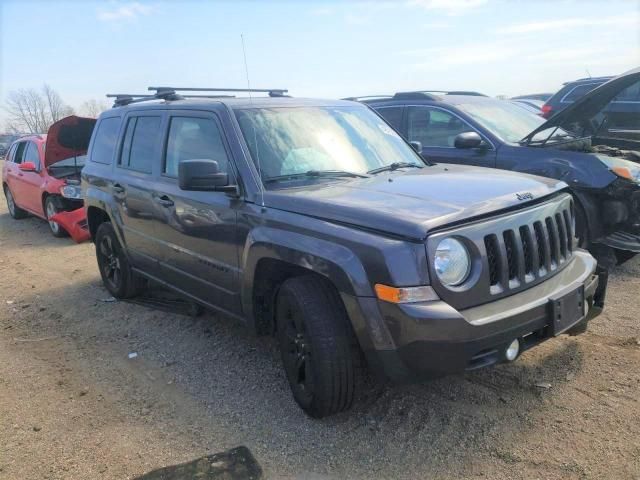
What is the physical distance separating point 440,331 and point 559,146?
13.6ft

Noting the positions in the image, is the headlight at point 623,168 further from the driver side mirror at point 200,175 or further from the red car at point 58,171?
the red car at point 58,171

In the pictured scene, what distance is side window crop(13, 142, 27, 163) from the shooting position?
1092 centimetres

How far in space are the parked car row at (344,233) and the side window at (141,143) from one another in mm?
23

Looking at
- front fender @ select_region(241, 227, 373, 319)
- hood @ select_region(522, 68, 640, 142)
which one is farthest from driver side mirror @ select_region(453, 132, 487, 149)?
front fender @ select_region(241, 227, 373, 319)

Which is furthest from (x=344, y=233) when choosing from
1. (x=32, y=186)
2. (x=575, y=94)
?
(x=575, y=94)

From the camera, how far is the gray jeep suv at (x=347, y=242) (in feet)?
9.00

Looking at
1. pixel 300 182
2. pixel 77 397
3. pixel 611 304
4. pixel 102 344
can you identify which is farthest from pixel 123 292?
pixel 611 304

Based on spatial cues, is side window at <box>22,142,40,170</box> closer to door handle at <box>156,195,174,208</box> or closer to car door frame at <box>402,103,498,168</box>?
door handle at <box>156,195,174,208</box>

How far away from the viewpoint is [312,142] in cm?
390

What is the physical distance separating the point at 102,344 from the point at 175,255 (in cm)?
106

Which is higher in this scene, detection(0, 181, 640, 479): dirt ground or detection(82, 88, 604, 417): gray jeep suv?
detection(82, 88, 604, 417): gray jeep suv

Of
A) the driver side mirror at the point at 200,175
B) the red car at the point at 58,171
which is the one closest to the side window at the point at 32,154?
the red car at the point at 58,171

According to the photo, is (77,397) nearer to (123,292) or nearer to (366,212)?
(123,292)

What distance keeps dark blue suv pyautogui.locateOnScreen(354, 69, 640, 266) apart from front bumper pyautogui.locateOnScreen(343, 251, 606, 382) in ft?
8.28
